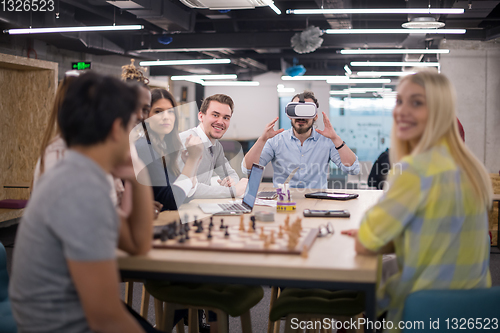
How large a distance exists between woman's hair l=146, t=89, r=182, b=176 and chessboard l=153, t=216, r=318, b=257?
0.65 meters

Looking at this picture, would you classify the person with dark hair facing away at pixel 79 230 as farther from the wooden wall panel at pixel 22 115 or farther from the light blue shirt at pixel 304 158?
the wooden wall panel at pixel 22 115

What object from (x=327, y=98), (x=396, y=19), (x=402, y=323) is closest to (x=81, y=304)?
(x=402, y=323)

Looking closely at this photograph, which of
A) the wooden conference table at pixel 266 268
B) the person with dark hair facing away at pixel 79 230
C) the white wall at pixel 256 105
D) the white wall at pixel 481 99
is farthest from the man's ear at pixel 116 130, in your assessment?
the white wall at pixel 256 105

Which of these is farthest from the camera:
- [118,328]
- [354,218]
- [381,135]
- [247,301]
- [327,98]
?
[327,98]

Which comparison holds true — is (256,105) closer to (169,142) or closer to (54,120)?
(169,142)

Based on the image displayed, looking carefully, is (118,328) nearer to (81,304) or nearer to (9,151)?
(81,304)

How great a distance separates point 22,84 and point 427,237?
6.91 m

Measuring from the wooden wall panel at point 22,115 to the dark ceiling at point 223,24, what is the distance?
1020 millimetres

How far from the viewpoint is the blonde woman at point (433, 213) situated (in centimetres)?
144

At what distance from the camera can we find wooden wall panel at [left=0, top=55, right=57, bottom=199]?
22.0ft

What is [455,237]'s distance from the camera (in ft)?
4.82

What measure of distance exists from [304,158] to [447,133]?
238 centimetres

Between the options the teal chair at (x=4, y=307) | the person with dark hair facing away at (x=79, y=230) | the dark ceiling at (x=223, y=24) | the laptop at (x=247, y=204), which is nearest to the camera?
the person with dark hair facing away at (x=79, y=230)

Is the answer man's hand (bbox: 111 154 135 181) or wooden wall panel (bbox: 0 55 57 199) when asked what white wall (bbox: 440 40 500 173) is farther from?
man's hand (bbox: 111 154 135 181)
